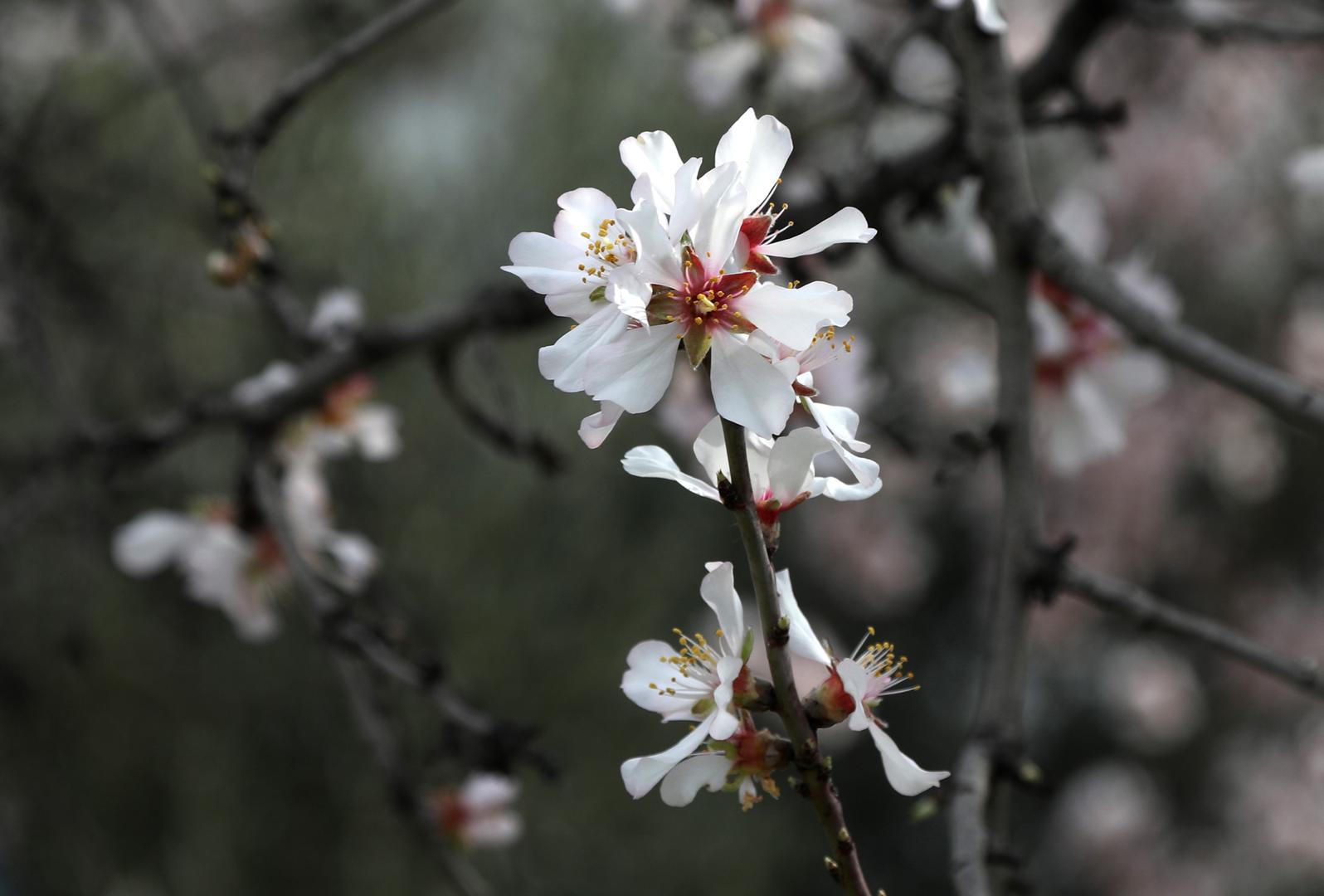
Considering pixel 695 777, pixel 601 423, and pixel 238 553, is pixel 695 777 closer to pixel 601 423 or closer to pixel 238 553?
pixel 601 423

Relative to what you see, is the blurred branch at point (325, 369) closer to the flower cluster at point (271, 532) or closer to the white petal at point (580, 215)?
the flower cluster at point (271, 532)

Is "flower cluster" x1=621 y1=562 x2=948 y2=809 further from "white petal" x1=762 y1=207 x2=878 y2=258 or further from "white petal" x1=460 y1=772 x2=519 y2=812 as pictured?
"white petal" x1=460 y1=772 x2=519 y2=812

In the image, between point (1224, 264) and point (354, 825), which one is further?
point (1224, 264)

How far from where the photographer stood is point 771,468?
611mm

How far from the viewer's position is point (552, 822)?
3354 millimetres

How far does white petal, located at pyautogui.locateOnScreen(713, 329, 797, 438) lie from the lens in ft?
1.75

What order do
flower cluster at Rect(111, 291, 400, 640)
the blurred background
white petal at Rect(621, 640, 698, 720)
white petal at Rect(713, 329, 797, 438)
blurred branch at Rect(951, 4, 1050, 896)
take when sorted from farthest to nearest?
the blurred background < flower cluster at Rect(111, 291, 400, 640) < blurred branch at Rect(951, 4, 1050, 896) < white petal at Rect(621, 640, 698, 720) < white petal at Rect(713, 329, 797, 438)

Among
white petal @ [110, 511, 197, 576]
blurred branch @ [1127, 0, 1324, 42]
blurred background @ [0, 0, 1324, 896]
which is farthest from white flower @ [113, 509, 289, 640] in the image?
blurred background @ [0, 0, 1324, 896]

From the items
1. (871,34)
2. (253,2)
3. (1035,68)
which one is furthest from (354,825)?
(1035,68)

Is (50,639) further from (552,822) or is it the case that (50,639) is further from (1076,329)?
(1076,329)

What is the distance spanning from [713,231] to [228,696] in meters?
3.47

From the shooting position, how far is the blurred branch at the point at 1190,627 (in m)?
0.82

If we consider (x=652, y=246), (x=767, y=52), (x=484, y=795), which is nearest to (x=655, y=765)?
(x=652, y=246)

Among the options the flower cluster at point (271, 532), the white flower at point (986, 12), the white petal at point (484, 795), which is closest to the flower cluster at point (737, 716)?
the white flower at point (986, 12)
